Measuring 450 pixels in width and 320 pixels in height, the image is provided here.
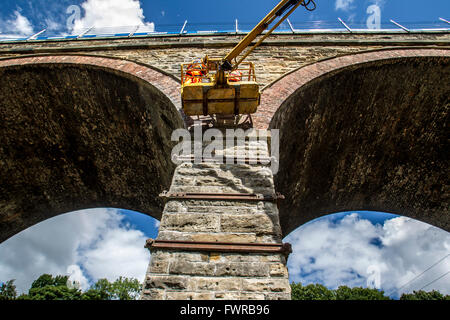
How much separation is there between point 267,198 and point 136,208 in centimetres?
501

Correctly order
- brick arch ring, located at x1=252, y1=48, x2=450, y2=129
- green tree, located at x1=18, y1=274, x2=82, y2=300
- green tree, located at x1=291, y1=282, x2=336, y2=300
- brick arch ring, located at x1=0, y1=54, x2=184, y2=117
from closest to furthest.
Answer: brick arch ring, located at x1=252, y1=48, x2=450, y2=129, brick arch ring, located at x1=0, y1=54, x2=184, y2=117, green tree, located at x1=18, y1=274, x2=82, y2=300, green tree, located at x1=291, y1=282, x2=336, y2=300

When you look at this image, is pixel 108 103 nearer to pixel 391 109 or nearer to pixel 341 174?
pixel 341 174

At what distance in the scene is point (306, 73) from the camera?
550 centimetres

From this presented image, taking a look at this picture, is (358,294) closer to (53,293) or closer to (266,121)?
(53,293)

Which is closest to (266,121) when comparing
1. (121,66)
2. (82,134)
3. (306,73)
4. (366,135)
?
(306,73)

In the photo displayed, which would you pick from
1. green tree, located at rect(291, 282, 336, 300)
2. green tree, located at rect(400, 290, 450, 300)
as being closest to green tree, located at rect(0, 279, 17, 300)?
green tree, located at rect(291, 282, 336, 300)

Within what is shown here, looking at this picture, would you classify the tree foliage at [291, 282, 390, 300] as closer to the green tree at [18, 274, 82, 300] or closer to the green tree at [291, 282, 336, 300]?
the green tree at [291, 282, 336, 300]

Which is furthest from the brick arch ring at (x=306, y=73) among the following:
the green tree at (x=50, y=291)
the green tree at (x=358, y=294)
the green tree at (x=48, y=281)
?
the green tree at (x=48, y=281)

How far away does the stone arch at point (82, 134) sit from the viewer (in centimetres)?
558

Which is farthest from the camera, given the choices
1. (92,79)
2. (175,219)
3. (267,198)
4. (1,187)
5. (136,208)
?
(136,208)

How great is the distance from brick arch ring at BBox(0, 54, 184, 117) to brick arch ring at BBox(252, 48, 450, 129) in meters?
1.41

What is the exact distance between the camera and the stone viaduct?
5.59 metres
